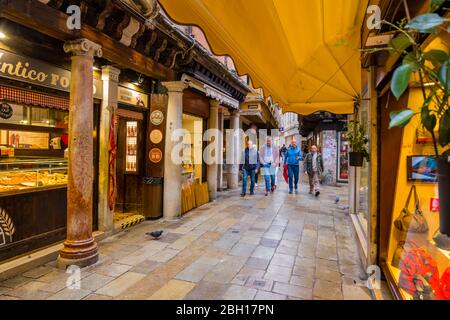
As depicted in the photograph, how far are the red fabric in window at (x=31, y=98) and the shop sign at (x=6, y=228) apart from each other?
1524 millimetres

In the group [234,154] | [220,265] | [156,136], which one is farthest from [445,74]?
[234,154]

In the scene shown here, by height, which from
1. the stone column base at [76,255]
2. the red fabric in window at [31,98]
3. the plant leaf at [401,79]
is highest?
the red fabric in window at [31,98]

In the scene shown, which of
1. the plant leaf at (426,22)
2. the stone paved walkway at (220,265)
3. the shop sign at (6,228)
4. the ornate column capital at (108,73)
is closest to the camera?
the plant leaf at (426,22)

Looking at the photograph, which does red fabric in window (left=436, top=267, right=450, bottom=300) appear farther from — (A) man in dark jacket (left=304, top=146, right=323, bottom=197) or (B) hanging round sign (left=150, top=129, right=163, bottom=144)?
(A) man in dark jacket (left=304, top=146, right=323, bottom=197)

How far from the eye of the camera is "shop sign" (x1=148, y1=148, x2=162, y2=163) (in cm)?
663

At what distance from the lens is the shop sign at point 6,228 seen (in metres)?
3.87

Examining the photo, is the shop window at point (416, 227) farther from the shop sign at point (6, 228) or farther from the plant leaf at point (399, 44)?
the shop sign at point (6, 228)

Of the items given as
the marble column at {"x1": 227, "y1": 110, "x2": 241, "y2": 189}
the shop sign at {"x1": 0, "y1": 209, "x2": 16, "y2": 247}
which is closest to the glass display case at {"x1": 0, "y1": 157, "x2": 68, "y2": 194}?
the shop sign at {"x1": 0, "y1": 209, "x2": 16, "y2": 247}

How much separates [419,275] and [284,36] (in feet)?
8.63

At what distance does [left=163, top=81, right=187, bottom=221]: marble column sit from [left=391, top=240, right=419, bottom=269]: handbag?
465 centimetres

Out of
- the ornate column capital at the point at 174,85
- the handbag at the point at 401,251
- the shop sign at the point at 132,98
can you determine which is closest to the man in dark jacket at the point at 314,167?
the ornate column capital at the point at 174,85

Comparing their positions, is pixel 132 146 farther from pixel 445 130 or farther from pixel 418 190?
pixel 445 130
